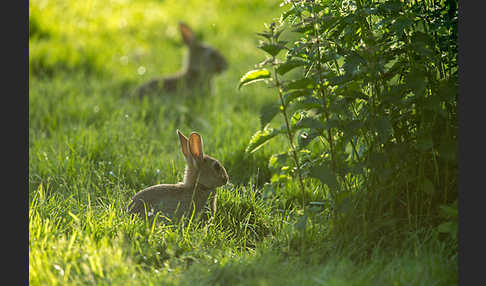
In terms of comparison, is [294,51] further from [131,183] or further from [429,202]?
[131,183]

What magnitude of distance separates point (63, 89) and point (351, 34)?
167 inches

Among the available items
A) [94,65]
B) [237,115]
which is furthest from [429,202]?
[94,65]

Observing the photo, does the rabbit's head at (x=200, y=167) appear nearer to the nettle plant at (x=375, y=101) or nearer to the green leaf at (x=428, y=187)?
the nettle plant at (x=375, y=101)

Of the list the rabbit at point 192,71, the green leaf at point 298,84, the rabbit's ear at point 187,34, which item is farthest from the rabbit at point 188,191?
the rabbit's ear at point 187,34

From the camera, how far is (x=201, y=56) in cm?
793

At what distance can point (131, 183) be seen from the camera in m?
4.36

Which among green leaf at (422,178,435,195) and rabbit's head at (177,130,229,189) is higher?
green leaf at (422,178,435,195)

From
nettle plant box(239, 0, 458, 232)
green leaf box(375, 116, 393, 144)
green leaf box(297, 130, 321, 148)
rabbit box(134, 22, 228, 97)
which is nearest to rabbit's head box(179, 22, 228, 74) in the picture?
rabbit box(134, 22, 228, 97)

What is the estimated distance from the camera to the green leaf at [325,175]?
10.1ft

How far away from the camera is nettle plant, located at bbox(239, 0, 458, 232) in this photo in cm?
306

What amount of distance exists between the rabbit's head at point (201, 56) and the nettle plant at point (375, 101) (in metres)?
4.49

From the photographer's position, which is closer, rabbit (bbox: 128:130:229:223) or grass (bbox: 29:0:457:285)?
grass (bbox: 29:0:457:285)

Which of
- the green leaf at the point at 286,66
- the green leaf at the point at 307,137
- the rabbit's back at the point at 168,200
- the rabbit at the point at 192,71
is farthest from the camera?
the rabbit at the point at 192,71

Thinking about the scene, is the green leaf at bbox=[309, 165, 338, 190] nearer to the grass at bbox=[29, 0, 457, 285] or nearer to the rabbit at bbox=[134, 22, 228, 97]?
the grass at bbox=[29, 0, 457, 285]
